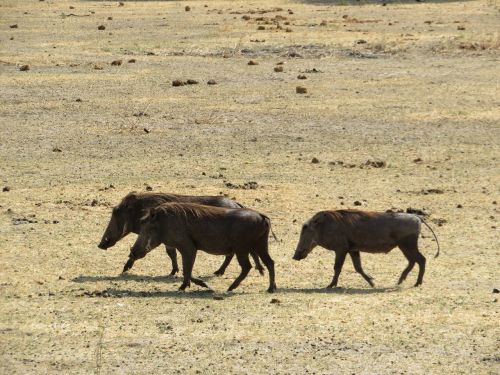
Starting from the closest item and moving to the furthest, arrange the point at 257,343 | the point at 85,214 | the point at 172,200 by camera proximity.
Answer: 1. the point at 257,343
2. the point at 172,200
3. the point at 85,214

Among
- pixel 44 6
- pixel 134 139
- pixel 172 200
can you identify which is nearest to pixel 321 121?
pixel 134 139

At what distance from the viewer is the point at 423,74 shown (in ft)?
105

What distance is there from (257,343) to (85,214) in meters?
6.64

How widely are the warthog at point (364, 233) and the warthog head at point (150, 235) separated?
1727 millimetres

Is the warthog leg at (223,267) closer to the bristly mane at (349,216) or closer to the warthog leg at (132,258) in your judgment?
the warthog leg at (132,258)

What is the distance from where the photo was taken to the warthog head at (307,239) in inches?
548

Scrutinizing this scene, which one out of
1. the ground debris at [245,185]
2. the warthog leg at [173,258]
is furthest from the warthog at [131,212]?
the ground debris at [245,185]

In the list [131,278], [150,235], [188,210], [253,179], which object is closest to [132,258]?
[131,278]

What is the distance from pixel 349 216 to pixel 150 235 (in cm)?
229

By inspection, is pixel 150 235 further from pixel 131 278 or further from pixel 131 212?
pixel 131 212

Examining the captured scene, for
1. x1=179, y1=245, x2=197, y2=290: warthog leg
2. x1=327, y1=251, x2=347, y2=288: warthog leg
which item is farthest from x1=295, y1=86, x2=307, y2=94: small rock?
x1=179, y1=245, x2=197, y2=290: warthog leg

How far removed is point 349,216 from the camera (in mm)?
13875

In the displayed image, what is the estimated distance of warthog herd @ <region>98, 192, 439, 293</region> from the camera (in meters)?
13.2

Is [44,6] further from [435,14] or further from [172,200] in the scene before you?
[172,200]
